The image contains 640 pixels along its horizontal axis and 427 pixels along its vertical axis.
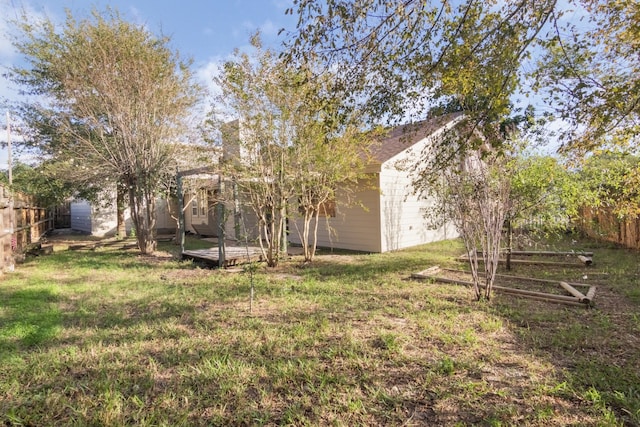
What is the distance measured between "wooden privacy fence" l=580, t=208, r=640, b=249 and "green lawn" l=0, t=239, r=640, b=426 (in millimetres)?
4285

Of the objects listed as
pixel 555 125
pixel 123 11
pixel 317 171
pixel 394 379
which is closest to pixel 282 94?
pixel 317 171

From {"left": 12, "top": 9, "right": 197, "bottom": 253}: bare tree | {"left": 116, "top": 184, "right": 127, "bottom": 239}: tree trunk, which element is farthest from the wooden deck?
{"left": 116, "top": 184, "right": 127, "bottom": 239}: tree trunk

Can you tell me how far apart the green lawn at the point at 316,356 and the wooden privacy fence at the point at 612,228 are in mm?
4285

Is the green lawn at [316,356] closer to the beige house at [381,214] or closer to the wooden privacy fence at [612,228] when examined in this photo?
the beige house at [381,214]

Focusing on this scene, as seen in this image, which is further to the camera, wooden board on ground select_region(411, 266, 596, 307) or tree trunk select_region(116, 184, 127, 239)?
tree trunk select_region(116, 184, 127, 239)

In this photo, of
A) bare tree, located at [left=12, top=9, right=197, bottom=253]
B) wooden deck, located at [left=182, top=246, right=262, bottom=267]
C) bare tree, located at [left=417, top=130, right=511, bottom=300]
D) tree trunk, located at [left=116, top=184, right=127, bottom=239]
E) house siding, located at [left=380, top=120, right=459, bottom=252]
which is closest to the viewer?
bare tree, located at [left=417, top=130, right=511, bottom=300]

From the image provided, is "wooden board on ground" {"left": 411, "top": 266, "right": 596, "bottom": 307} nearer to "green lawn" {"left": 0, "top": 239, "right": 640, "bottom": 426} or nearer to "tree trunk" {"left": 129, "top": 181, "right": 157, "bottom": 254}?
"green lawn" {"left": 0, "top": 239, "right": 640, "bottom": 426}

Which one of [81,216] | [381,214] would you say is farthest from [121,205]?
[381,214]

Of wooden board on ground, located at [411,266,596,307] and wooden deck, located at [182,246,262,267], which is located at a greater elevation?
wooden deck, located at [182,246,262,267]

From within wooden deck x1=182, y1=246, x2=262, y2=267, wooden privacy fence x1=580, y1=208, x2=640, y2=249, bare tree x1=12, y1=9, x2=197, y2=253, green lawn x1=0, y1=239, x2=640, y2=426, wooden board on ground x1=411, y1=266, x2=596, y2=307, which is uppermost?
bare tree x1=12, y1=9, x2=197, y2=253

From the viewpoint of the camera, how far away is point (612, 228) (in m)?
10.0

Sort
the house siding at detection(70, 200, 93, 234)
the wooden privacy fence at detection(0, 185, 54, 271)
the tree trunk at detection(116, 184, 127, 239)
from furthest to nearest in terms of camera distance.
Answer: the house siding at detection(70, 200, 93, 234) < the tree trunk at detection(116, 184, 127, 239) < the wooden privacy fence at detection(0, 185, 54, 271)

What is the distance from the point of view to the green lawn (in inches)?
95.5

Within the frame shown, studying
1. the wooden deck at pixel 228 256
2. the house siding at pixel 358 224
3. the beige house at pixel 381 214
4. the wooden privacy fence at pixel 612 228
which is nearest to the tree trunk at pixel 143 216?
the wooden deck at pixel 228 256
